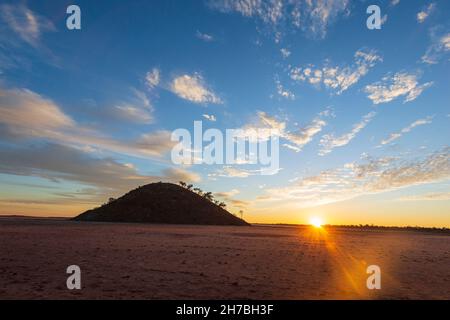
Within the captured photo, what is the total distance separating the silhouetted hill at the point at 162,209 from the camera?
76.5m

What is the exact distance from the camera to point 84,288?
980cm

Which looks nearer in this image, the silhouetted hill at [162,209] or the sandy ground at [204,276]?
the sandy ground at [204,276]

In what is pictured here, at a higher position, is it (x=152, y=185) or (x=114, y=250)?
(x=152, y=185)

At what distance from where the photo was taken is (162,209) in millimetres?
79250

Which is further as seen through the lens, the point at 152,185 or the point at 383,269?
the point at 152,185

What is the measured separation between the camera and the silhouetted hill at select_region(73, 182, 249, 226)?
7650cm

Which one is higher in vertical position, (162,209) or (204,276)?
(204,276)

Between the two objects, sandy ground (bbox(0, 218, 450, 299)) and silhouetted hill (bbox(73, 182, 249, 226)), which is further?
silhouetted hill (bbox(73, 182, 249, 226))

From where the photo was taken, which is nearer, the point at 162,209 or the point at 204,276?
the point at 204,276
